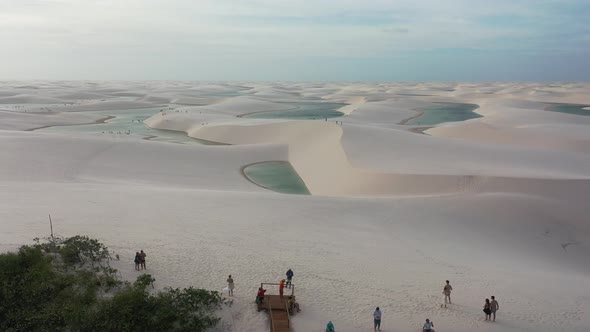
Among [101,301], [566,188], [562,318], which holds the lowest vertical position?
[562,318]

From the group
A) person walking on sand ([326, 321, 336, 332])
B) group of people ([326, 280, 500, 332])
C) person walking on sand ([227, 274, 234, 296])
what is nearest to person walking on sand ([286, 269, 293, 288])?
person walking on sand ([227, 274, 234, 296])

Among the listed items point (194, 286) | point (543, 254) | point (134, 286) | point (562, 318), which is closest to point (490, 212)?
point (543, 254)

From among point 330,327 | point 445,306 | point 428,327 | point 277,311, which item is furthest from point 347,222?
point 330,327

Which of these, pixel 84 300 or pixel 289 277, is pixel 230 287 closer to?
pixel 289 277

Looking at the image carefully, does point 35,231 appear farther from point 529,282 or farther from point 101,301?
point 529,282

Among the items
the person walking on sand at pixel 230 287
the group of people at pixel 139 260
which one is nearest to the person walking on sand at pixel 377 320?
the person walking on sand at pixel 230 287

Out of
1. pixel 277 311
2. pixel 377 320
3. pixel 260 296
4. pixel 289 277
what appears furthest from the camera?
pixel 289 277
